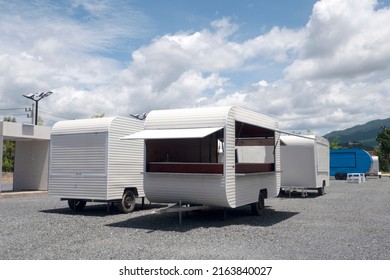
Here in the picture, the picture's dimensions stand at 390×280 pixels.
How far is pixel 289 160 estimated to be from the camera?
17703mm

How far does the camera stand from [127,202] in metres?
12.2

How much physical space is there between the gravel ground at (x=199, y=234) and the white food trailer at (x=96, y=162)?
66 centimetres

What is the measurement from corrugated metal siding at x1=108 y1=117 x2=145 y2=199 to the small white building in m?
8.74

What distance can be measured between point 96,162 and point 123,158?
82cm

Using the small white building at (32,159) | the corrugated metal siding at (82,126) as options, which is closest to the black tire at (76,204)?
the corrugated metal siding at (82,126)

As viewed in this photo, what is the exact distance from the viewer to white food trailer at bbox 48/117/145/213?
1158 centimetres

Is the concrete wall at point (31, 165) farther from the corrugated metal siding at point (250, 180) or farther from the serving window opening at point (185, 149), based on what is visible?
the corrugated metal siding at point (250, 180)

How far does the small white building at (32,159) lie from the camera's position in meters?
19.7

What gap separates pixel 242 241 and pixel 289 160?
10503 millimetres

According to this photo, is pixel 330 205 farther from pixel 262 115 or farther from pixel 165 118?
pixel 165 118

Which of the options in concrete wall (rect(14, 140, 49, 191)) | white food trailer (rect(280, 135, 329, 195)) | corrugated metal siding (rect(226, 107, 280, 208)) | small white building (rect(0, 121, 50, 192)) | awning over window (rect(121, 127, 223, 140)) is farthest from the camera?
concrete wall (rect(14, 140, 49, 191))

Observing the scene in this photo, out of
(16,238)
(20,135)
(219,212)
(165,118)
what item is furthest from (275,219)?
(20,135)

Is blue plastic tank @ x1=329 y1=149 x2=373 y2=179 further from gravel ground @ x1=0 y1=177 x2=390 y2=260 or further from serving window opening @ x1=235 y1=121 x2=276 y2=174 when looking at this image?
gravel ground @ x1=0 y1=177 x2=390 y2=260

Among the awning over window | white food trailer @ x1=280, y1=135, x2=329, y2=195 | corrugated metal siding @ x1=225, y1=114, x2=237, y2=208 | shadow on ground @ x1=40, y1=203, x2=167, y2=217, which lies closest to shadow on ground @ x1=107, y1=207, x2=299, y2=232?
corrugated metal siding @ x1=225, y1=114, x2=237, y2=208
